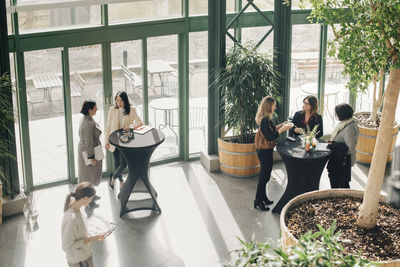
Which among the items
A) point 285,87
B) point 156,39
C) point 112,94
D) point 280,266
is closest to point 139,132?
point 112,94

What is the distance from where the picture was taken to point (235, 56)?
893 cm

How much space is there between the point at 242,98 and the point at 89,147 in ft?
7.83

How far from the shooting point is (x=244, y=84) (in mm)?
8703

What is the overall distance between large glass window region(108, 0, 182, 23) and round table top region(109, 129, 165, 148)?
5.90 ft

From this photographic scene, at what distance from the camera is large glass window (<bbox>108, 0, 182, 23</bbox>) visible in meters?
8.70

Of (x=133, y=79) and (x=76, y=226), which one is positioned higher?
(x=133, y=79)

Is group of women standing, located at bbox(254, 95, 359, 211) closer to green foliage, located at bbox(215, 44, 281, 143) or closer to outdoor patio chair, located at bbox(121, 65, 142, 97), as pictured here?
green foliage, located at bbox(215, 44, 281, 143)

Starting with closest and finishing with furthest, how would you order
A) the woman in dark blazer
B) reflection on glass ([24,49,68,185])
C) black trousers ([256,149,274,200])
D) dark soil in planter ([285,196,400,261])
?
dark soil in planter ([285,196,400,261])
black trousers ([256,149,274,200])
the woman in dark blazer
reflection on glass ([24,49,68,185])

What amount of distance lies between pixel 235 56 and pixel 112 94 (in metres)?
1.92

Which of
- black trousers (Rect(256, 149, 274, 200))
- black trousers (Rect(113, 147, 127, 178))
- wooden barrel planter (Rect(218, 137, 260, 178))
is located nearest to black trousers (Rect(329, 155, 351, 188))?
black trousers (Rect(256, 149, 274, 200))

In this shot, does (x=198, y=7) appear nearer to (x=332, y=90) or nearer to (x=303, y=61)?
(x=303, y=61)

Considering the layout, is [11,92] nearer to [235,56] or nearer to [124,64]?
[124,64]

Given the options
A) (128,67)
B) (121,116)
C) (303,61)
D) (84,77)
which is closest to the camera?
(121,116)

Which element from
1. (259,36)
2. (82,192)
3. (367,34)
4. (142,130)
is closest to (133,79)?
(142,130)
